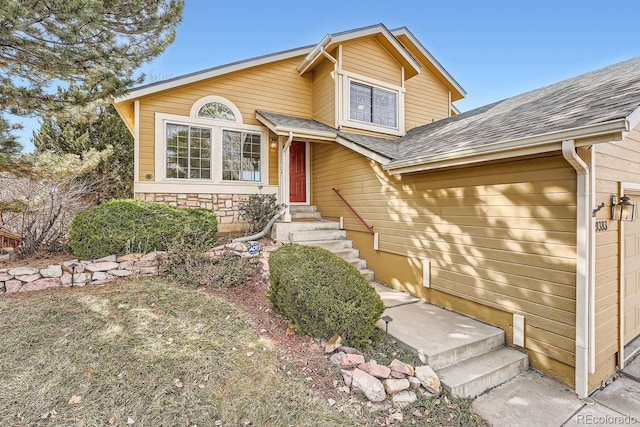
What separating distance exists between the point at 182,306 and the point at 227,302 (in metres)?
0.63

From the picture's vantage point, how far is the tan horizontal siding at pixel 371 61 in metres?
8.09

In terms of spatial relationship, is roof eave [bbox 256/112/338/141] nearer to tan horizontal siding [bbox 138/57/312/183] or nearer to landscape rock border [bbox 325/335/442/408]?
tan horizontal siding [bbox 138/57/312/183]

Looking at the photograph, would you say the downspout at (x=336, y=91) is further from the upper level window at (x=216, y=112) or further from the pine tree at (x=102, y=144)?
the pine tree at (x=102, y=144)

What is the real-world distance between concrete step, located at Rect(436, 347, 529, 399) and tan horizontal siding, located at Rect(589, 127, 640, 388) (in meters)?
0.71

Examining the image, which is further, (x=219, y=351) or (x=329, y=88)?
(x=329, y=88)

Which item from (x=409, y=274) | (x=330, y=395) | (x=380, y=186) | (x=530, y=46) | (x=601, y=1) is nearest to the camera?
(x=330, y=395)

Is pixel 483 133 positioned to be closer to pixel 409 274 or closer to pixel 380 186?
pixel 380 186

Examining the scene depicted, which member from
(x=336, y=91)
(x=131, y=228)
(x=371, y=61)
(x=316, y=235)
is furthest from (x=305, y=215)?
(x=371, y=61)

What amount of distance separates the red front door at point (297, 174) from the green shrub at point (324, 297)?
195 inches

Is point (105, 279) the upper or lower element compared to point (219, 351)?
upper

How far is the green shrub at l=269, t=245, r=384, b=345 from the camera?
3408 millimetres

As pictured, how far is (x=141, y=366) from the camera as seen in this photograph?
296 centimetres

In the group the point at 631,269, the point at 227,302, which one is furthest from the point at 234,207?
the point at 631,269

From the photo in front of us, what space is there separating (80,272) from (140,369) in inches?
124
